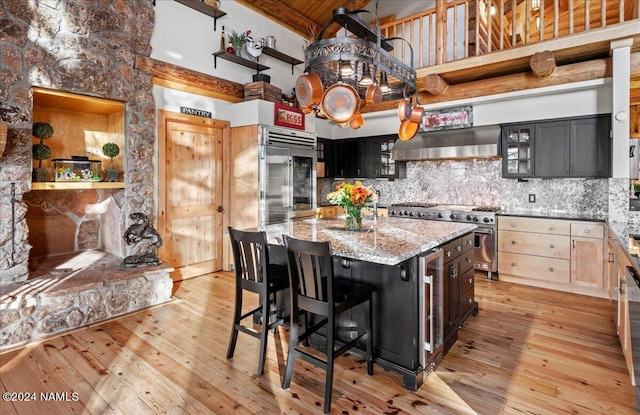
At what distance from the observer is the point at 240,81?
5430 mm

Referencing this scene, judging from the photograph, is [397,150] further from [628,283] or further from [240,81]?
[628,283]

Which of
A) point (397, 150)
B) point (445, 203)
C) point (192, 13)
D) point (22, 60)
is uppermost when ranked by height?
point (192, 13)

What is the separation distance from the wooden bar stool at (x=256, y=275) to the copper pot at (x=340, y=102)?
113cm

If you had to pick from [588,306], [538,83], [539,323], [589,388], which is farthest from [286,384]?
[538,83]

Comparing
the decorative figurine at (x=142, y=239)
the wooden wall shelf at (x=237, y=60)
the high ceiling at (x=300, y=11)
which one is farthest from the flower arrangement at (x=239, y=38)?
the decorative figurine at (x=142, y=239)

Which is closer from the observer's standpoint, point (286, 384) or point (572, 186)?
point (286, 384)

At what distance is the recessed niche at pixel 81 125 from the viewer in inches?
153

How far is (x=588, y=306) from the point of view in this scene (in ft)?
12.6

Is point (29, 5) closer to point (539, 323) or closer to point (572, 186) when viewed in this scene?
point (539, 323)

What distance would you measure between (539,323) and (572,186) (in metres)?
2.46

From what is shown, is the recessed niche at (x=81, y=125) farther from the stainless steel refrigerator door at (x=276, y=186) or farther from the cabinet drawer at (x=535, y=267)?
the cabinet drawer at (x=535, y=267)

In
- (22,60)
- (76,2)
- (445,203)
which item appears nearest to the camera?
(22,60)

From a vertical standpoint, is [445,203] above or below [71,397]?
above

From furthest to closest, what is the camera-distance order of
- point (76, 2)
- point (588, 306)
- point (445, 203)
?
1. point (445, 203)
2. point (588, 306)
3. point (76, 2)
